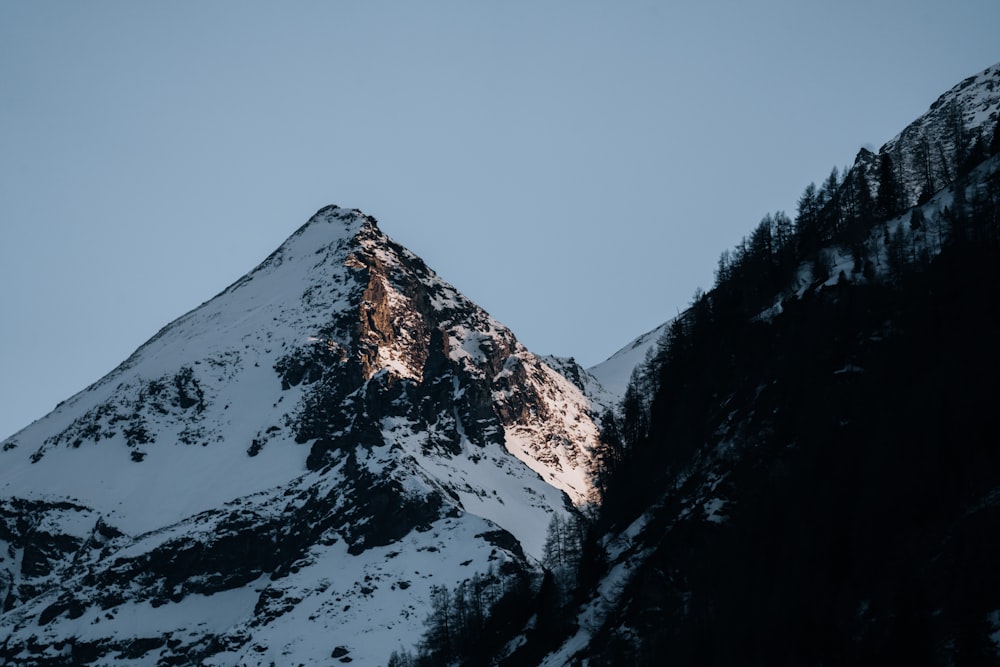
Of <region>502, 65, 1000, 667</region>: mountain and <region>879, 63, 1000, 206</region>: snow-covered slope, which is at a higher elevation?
<region>879, 63, 1000, 206</region>: snow-covered slope

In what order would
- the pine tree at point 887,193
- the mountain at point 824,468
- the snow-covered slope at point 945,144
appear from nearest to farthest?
the mountain at point 824,468 < the pine tree at point 887,193 < the snow-covered slope at point 945,144

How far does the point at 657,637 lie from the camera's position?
104 meters

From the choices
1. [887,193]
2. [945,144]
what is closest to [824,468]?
[887,193]

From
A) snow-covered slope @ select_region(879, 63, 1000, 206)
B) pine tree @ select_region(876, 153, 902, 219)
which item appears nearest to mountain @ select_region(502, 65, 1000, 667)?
pine tree @ select_region(876, 153, 902, 219)

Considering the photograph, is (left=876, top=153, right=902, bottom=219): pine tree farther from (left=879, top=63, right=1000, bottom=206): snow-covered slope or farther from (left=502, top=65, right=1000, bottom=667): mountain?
(left=879, top=63, right=1000, bottom=206): snow-covered slope

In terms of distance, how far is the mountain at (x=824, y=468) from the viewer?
A: 86.2 meters

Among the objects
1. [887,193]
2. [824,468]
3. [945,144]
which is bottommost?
[824,468]

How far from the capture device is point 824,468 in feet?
346

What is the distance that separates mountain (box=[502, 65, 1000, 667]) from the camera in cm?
8625

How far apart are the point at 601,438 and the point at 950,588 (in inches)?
3469

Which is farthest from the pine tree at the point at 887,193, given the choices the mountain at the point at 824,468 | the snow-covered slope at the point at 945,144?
the snow-covered slope at the point at 945,144

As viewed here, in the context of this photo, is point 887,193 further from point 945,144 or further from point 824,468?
point 824,468

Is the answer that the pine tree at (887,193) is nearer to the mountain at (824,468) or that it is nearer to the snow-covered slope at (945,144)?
the mountain at (824,468)

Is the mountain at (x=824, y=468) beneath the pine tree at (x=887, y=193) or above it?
beneath
